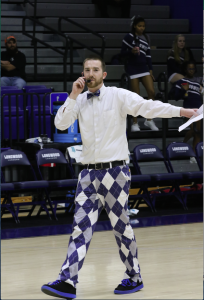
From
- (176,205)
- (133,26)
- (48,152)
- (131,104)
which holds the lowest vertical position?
(176,205)

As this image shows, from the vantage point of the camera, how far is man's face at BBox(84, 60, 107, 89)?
4.15 m

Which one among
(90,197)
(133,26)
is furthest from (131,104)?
(133,26)

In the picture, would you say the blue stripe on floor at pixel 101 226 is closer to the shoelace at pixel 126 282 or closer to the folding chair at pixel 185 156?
the folding chair at pixel 185 156

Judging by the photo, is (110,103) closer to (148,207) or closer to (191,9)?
(148,207)

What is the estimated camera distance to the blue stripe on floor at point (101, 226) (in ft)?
22.1

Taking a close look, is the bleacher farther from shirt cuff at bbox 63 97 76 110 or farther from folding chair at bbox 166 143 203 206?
shirt cuff at bbox 63 97 76 110

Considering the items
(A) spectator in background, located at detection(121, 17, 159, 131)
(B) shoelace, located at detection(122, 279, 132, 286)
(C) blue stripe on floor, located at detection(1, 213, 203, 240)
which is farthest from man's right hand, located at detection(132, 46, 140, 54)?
(B) shoelace, located at detection(122, 279, 132, 286)

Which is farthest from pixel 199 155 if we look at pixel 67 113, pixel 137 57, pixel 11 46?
pixel 67 113

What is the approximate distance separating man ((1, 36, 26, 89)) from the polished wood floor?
4.39 metres

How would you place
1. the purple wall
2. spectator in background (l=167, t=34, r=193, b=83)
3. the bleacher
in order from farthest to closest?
the purple wall
the bleacher
spectator in background (l=167, t=34, r=193, b=83)

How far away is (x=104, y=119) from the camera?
417cm

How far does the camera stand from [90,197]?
416 centimetres

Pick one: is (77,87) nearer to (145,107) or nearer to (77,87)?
(77,87)

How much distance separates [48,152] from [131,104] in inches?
152
